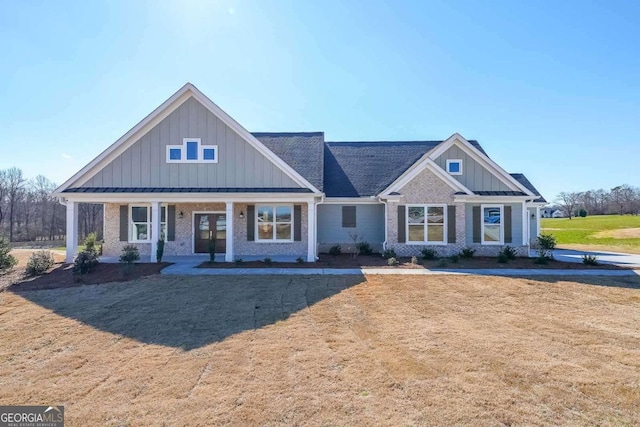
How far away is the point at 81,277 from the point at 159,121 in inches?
275

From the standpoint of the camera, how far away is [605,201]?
2904 inches

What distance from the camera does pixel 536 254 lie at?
52.1 feet

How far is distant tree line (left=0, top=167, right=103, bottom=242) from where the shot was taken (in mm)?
41250

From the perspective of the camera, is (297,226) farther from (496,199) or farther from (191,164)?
(496,199)

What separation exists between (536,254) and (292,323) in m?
14.5

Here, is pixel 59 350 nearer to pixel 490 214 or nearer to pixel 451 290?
pixel 451 290

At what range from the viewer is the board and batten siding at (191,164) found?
14.0m

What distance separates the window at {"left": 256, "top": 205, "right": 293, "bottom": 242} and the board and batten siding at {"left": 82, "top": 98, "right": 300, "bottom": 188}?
6.27 ft

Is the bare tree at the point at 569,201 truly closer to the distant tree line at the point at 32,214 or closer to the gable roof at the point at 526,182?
the gable roof at the point at 526,182

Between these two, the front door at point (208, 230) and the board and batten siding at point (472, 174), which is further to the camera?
Answer: the board and batten siding at point (472, 174)

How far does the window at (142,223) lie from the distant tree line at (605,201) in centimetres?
7894

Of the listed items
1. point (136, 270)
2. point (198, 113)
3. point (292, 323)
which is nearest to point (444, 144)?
point (198, 113)

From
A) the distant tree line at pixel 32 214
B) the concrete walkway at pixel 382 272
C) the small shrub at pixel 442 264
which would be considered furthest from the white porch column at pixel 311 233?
the distant tree line at pixel 32 214

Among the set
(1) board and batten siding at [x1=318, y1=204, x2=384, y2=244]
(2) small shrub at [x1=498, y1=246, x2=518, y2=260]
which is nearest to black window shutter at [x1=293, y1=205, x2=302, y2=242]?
(1) board and batten siding at [x1=318, y1=204, x2=384, y2=244]
